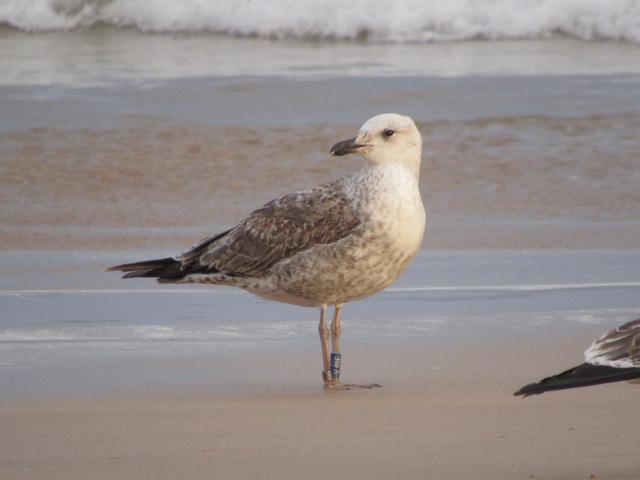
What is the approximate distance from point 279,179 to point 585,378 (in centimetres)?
795

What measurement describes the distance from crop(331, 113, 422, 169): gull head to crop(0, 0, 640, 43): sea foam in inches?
511

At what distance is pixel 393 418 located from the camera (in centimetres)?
572

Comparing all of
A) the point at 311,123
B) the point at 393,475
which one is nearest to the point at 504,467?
the point at 393,475

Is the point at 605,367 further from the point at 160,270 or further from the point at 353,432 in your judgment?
the point at 160,270

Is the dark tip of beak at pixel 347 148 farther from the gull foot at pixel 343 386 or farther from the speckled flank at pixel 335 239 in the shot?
the gull foot at pixel 343 386

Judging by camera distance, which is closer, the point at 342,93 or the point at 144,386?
the point at 144,386

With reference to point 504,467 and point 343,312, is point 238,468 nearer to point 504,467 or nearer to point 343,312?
point 504,467

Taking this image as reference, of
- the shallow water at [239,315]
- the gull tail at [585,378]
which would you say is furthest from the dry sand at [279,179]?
the gull tail at [585,378]

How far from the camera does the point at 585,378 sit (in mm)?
4551

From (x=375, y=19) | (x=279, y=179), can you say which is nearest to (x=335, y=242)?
(x=279, y=179)

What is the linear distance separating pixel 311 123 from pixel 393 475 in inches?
386

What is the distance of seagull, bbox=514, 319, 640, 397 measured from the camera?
4.54 m

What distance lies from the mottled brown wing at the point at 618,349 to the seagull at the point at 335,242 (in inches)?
69.4

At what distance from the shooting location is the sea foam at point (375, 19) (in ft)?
64.4
